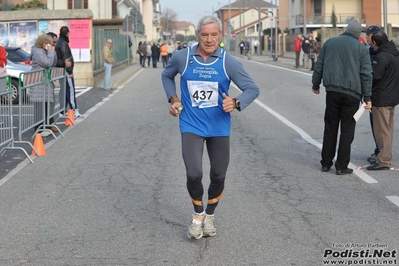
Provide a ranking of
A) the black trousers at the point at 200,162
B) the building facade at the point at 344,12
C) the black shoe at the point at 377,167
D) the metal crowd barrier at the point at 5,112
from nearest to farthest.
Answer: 1. the black trousers at the point at 200,162
2. the black shoe at the point at 377,167
3. the metal crowd barrier at the point at 5,112
4. the building facade at the point at 344,12

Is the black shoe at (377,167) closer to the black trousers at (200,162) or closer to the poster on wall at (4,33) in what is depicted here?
the black trousers at (200,162)

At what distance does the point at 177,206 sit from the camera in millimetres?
7352

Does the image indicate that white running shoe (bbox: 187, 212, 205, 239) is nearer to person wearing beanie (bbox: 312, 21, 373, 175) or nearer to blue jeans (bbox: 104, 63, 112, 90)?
person wearing beanie (bbox: 312, 21, 373, 175)

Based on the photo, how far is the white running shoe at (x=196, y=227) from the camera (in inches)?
234

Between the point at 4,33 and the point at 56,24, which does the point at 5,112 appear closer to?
the point at 56,24

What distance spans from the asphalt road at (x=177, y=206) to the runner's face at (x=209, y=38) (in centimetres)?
161

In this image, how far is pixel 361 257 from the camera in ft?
18.0

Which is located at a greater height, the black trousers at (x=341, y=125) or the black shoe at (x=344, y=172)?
the black trousers at (x=341, y=125)

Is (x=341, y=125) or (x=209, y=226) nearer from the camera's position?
(x=209, y=226)

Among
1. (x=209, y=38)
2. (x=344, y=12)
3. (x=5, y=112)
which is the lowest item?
(x=5, y=112)

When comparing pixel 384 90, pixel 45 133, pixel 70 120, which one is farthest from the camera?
pixel 70 120

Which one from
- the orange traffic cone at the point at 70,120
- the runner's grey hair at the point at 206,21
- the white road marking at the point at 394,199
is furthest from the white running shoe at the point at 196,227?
the orange traffic cone at the point at 70,120

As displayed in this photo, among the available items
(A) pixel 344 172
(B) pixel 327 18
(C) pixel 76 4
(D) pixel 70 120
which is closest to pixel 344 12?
(B) pixel 327 18

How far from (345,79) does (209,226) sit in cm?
342
